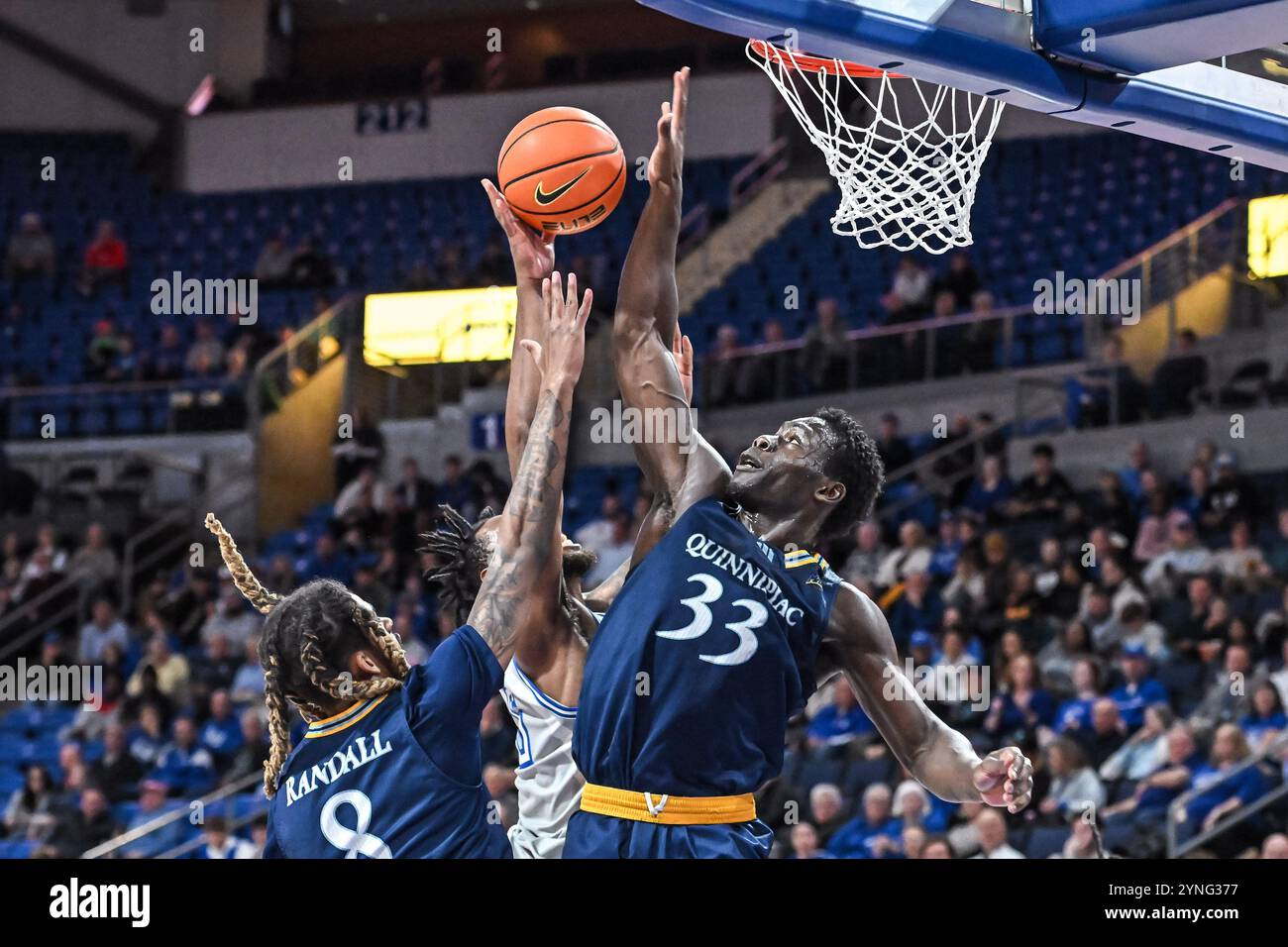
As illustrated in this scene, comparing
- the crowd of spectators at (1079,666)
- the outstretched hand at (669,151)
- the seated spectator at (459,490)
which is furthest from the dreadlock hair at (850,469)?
A: the seated spectator at (459,490)

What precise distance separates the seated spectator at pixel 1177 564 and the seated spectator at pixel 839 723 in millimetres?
1887

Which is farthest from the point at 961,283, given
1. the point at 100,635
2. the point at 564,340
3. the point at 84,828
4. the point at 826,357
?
the point at 564,340

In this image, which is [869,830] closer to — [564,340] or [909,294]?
[564,340]

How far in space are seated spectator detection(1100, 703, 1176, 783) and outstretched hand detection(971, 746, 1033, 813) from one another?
504cm

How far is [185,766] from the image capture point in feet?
38.0

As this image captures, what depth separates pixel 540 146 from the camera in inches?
186

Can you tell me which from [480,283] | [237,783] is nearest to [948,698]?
[237,783]

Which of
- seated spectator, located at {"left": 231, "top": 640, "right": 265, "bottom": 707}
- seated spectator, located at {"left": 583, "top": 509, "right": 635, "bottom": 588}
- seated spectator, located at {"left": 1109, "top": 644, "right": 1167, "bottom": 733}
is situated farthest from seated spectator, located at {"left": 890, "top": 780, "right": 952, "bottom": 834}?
seated spectator, located at {"left": 231, "top": 640, "right": 265, "bottom": 707}

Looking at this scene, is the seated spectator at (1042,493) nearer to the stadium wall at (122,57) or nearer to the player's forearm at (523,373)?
the player's forearm at (523,373)

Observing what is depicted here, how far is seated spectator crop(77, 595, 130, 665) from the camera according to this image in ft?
43.8

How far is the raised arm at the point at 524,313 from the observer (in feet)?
14.9

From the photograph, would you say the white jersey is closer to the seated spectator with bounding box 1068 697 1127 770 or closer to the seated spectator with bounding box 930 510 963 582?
the seated spectator with bounding box 1068 697 1127 770
